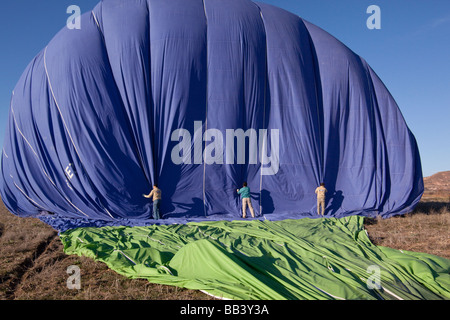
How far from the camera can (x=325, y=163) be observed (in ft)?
40.2

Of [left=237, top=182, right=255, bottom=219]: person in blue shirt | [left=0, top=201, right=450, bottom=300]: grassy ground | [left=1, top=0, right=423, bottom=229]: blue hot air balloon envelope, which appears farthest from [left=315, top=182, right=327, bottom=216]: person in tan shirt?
[left=237, top=182, right=255, bottom=219]: person in blue shirt

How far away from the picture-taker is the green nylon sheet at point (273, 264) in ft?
14.7

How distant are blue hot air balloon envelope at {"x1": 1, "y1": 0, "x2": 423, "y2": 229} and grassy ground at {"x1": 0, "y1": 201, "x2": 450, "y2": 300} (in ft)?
5.78

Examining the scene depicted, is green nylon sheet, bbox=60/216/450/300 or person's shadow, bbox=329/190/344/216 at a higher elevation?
green nylon sheet, bbox=60/216/450/300

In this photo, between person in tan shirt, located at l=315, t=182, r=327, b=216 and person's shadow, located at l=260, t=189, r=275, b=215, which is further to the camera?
person's shadow, located at l=260, t=189, r=275, b=215

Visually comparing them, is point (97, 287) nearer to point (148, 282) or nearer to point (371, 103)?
point (148, 282)

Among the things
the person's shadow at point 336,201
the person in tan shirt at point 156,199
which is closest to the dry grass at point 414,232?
the person's shadow at point 336,201

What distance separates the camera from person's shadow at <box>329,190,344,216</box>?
12.2 m

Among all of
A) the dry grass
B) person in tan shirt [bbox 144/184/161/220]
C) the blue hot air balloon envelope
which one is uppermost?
the blue hot air balloon envelope

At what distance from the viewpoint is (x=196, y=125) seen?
38.3 ft

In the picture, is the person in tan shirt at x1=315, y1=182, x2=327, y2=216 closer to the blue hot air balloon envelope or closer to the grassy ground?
the blue hot air balloon envelope

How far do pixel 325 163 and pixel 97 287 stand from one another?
8997 mm

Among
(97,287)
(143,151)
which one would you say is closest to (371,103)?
(143,151)

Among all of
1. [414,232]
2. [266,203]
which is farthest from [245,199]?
[414,232]
